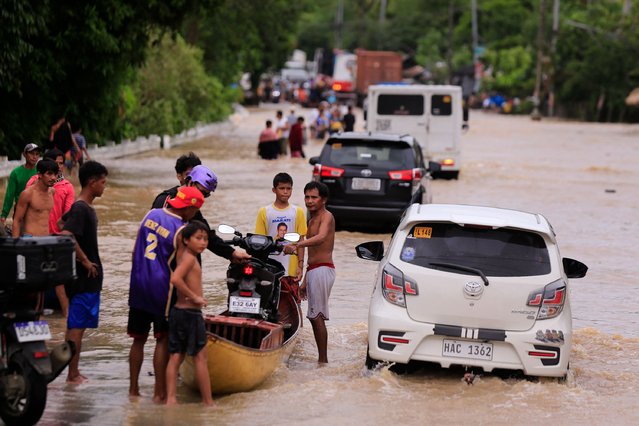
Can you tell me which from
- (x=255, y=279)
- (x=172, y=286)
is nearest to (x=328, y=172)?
Result: (x=255, y=279)

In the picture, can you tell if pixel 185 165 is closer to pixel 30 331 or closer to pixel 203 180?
pixel 203 180

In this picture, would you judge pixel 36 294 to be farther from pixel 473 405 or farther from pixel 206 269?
pixel 206 269

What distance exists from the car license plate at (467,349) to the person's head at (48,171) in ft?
12.8

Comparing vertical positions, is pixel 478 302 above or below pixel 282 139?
above

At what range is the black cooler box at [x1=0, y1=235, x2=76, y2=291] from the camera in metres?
7.90

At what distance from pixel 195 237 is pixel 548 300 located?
272 centimetres

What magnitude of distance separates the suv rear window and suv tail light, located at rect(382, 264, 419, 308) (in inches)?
862

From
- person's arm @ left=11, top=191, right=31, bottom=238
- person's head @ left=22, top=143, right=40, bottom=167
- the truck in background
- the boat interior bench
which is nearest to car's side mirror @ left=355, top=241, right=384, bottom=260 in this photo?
the boat interior bench

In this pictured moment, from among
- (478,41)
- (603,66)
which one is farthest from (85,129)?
(478,41)

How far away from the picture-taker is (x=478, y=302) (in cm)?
951

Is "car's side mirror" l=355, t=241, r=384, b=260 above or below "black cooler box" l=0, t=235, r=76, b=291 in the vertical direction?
below

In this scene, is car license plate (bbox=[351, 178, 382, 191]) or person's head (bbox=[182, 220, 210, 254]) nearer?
person's head (bbox=[182, 220, 210, 254])

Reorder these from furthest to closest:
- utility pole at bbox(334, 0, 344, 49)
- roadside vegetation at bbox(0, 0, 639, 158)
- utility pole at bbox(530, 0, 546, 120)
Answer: utility pole at bbox(334, 0, 344, 49) → utility pole at bbox(530, 0, 546, 120) → roadside vegetation at bbox(0, 0, 639, 158)

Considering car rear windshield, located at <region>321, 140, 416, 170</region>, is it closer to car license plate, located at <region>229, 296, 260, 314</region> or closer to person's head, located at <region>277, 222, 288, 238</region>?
person's head, located at <region>277, 222, 288, 238</region>
